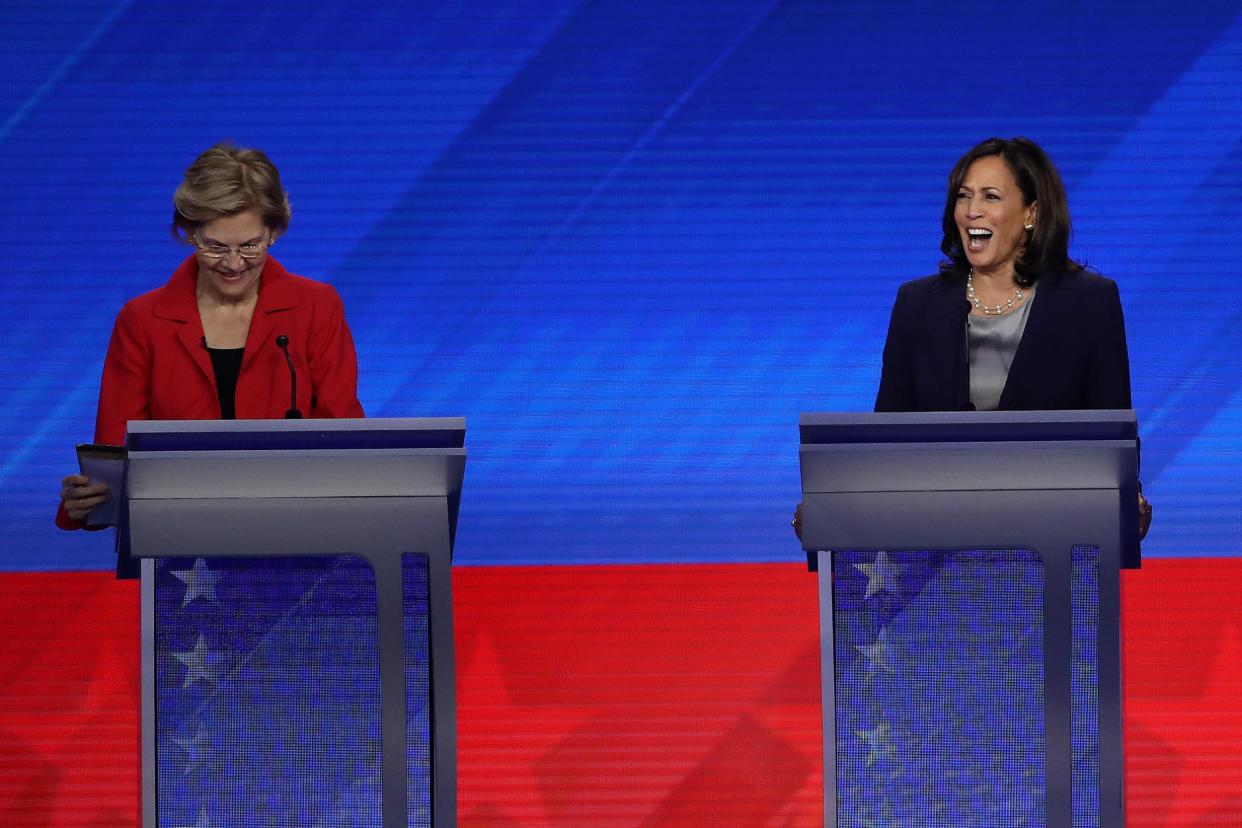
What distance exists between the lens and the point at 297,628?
6.97ft

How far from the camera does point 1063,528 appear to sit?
6.77 feet

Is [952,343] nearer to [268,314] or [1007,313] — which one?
[1007,313]

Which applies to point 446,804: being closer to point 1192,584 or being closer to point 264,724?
point 264,724

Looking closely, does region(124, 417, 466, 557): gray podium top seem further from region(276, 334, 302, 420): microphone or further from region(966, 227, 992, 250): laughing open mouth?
region(966, 227, 992, 250): laughing open mouth

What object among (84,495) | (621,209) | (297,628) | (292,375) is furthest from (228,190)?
(621,209)

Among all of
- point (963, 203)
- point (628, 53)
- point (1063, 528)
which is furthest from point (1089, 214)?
point (1063, 528)

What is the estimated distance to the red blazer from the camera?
260 centimetres

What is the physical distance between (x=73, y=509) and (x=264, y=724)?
36 centimetres

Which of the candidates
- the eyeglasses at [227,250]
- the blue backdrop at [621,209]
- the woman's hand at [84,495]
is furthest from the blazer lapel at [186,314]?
the blue backdrop at [621,209]

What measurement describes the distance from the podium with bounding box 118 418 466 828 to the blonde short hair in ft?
1.84

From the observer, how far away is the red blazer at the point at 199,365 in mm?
2604

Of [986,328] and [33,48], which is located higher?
[33,48]

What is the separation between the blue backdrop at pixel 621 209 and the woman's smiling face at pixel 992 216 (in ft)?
7.62

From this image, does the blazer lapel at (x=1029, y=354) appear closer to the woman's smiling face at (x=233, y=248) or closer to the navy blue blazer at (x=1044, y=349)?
the navy blue blazer at (x=1044, y=349)
